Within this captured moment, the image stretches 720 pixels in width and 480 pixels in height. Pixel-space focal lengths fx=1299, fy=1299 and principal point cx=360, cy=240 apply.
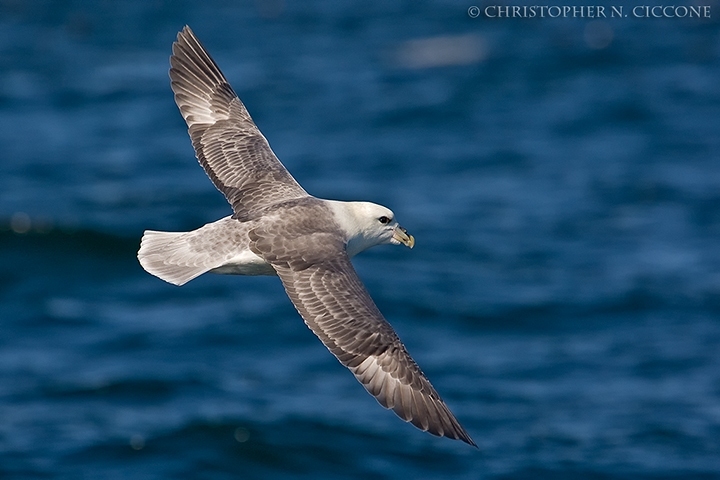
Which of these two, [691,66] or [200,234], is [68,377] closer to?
[200,234]

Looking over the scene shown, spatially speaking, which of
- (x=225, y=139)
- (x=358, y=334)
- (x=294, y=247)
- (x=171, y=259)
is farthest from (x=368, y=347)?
(x=225, y=139)

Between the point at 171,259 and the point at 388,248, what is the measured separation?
437 inches

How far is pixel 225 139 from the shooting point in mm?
8977

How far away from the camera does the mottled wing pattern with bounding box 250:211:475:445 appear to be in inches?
279

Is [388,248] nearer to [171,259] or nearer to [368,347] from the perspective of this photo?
[171,259]

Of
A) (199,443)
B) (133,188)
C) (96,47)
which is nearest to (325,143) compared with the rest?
(133,188)

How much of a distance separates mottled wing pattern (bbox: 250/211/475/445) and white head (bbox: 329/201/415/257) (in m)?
0.45

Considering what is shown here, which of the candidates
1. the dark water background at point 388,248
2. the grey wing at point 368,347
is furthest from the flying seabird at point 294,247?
the dark water background at point 388,248

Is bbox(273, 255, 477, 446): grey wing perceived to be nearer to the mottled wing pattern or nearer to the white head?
the mottled wing pattern

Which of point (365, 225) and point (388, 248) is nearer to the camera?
point (365, 225)

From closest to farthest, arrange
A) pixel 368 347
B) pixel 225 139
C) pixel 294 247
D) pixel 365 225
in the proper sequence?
1. pixel 368 347
2. pixel 294 247
3. pixel 365 225
4. pixel 225 139

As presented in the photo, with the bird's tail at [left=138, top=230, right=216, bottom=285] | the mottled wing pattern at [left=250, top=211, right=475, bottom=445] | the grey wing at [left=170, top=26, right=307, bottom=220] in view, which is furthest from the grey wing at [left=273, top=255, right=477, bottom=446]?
the grey wing at [left=170, top=26, right=307, bottom=220]

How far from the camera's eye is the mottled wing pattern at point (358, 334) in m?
7.09

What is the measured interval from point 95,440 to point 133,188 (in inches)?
313
